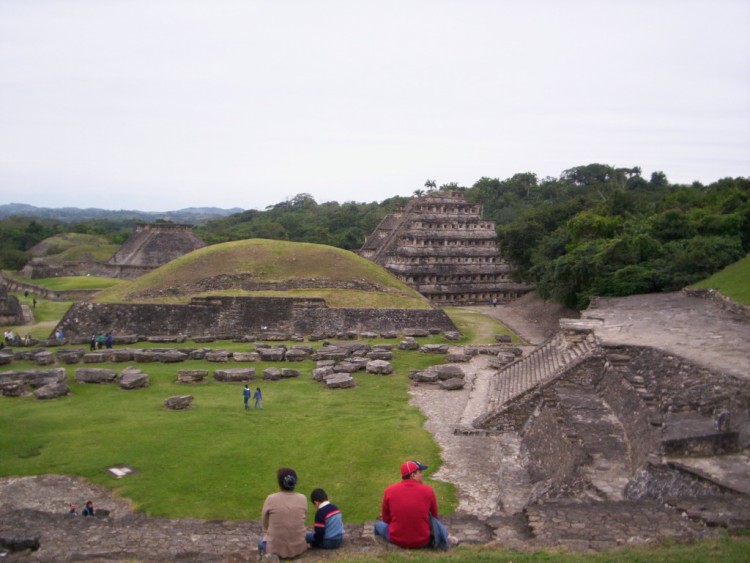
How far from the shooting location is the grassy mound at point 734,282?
1973 cm

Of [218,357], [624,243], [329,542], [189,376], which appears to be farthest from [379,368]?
[329,542]

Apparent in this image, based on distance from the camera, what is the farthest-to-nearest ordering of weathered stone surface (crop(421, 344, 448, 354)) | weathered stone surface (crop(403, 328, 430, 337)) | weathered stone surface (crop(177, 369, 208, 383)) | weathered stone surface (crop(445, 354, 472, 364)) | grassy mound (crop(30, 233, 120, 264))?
grassy mound (crop(30, 233, 120, 264)) → weathered stone surface (crop(403, 328, 430, 337)) → weathered stone surface (crop(421, 344, 448, 354)) → weathered stone surface (crop(445, 354, 472, 364)) → weathered stone surface (crop(177, 369, 208, 383))

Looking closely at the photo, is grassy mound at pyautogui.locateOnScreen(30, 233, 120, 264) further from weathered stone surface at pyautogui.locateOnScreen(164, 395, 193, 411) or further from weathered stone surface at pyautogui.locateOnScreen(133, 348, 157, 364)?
weathered stone surface at pyautogui.locateOnScreen(164, 395, 193, 411)

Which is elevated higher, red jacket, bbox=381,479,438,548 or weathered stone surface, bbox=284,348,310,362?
red jacket, bbox=381,479,438,548

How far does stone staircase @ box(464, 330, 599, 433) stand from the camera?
15773 millimetres

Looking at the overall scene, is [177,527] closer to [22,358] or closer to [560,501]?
[560,501]

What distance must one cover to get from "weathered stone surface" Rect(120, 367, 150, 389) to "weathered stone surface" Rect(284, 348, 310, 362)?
18.2 feet

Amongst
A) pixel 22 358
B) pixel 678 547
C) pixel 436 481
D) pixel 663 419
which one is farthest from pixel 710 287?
pixel 22 358

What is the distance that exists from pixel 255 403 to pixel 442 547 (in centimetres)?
1129

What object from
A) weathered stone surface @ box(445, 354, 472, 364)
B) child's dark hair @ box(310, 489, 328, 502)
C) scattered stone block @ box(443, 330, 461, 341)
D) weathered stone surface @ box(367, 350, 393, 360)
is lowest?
weathered stone surface @ box(445, 354, 472, 364)

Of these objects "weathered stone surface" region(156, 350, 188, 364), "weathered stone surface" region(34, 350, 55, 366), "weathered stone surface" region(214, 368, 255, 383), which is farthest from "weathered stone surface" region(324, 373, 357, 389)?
"weathered stone surface" region(34, 350, 55, 366)

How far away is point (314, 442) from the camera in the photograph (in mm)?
14227

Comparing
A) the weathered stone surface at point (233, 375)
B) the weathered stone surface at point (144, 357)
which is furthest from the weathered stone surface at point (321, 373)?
the weathered stone surface at point (144, 357)

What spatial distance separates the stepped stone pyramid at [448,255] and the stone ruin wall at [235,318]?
10677 millimetres
